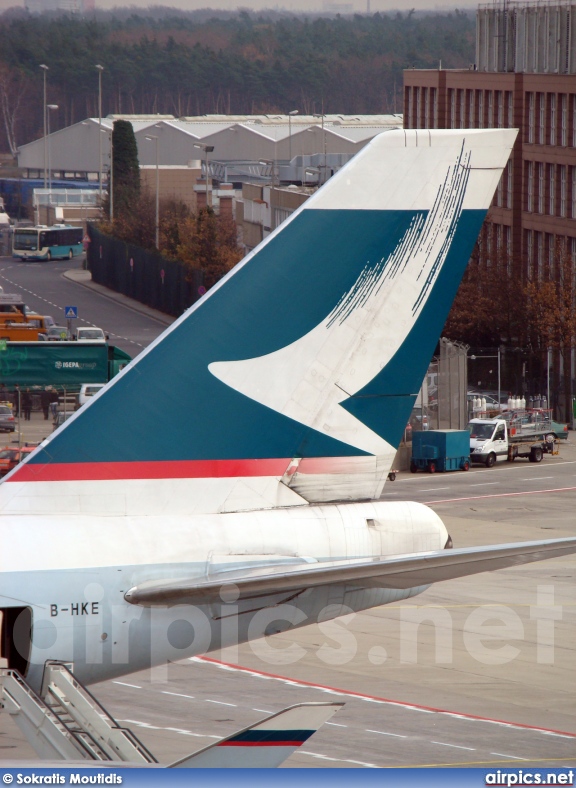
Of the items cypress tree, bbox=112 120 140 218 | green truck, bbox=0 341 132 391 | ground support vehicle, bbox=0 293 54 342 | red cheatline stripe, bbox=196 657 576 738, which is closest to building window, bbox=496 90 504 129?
ground support vehicle, bbox=0 293 54 342

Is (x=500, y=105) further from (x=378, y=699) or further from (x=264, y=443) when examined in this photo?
(x=264, y=443)

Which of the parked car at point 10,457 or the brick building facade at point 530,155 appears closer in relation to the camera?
the parked car at point 10,457

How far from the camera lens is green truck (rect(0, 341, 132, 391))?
209ft

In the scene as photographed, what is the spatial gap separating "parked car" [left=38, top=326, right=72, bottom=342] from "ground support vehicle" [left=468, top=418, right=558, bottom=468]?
2779 cm

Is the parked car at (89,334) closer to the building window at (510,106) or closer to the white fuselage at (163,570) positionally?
the building window at (510,106)

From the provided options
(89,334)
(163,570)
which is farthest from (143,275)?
(163,570)

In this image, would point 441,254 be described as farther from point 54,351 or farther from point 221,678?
point 54,351

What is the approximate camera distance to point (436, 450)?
196 feet

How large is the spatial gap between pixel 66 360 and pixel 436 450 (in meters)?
19.2

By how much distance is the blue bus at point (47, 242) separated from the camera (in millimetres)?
138125

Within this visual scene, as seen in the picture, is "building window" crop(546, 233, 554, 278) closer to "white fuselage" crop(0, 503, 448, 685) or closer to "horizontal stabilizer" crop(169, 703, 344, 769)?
"white fuselage" crop(0, 503, 448, 685)

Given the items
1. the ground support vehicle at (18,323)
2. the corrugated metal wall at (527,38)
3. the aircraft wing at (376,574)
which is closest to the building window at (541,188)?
the corrugated metal wall at (527,38)

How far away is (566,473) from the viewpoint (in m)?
60.7

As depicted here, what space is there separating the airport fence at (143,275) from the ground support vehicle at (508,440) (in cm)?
3830
